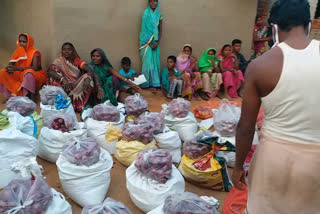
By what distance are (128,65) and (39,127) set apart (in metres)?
2.53

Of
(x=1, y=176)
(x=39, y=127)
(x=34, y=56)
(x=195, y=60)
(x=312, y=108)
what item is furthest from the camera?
(x=195, y=60)

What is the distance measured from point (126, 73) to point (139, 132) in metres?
2.82

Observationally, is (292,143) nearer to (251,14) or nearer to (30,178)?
(30,178)

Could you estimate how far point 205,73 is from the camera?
613 cm

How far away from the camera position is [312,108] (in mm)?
1260

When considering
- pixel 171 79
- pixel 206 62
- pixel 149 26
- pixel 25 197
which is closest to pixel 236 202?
pixel 25 197

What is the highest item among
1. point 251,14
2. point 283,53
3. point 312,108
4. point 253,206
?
point 251,14

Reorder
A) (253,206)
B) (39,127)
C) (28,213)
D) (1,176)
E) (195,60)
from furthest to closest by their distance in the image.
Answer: (195,60), (39,127), (1,176), (28,213), (253,206)

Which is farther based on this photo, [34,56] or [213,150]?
[34,56]

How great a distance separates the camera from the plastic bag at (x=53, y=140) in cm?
302

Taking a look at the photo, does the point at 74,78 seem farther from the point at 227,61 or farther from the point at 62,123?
the point at 227,61

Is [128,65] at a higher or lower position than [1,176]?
higher

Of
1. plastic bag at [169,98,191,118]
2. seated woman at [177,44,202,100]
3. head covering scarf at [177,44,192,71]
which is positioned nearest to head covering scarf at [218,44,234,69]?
seated woman at [177,44,202,100]

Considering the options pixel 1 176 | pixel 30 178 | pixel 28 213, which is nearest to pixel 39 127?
pixel 1 176
